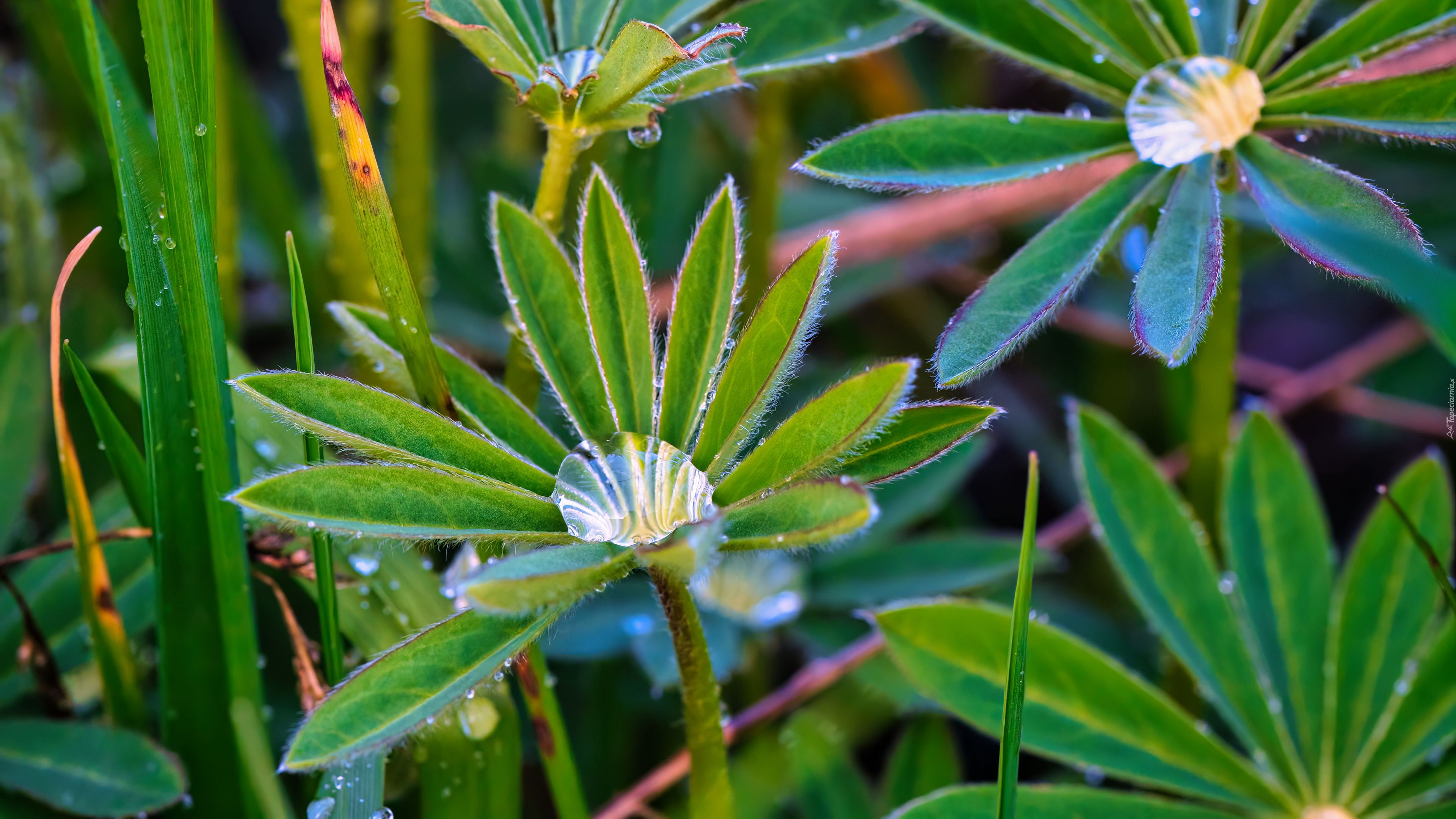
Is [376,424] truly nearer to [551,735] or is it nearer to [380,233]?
[380,233]

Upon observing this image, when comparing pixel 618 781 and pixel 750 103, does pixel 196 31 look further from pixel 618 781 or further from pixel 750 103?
pixel 750 103

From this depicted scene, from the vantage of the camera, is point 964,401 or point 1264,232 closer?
point 964,401

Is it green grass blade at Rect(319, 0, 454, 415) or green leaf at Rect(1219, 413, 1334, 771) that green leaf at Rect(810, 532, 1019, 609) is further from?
green grass blade at Rect(319, 0, 454, 415)

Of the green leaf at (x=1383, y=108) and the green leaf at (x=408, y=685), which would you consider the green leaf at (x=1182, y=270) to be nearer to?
the green leaf at (x=1383, y=108)

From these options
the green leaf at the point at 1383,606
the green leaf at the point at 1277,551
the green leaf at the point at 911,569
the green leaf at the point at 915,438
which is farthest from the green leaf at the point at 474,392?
the green leaf at the point at 1383,606

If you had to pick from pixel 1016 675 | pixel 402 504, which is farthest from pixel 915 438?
pixel 402 504

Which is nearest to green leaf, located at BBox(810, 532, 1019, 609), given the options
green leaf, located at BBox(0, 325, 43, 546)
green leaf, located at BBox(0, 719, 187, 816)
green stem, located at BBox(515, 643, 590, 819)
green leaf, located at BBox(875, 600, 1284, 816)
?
green leaf, located at BBox(875, 600, 1284, 816)

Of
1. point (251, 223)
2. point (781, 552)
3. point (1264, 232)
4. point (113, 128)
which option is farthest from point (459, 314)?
point (1264, 232)
